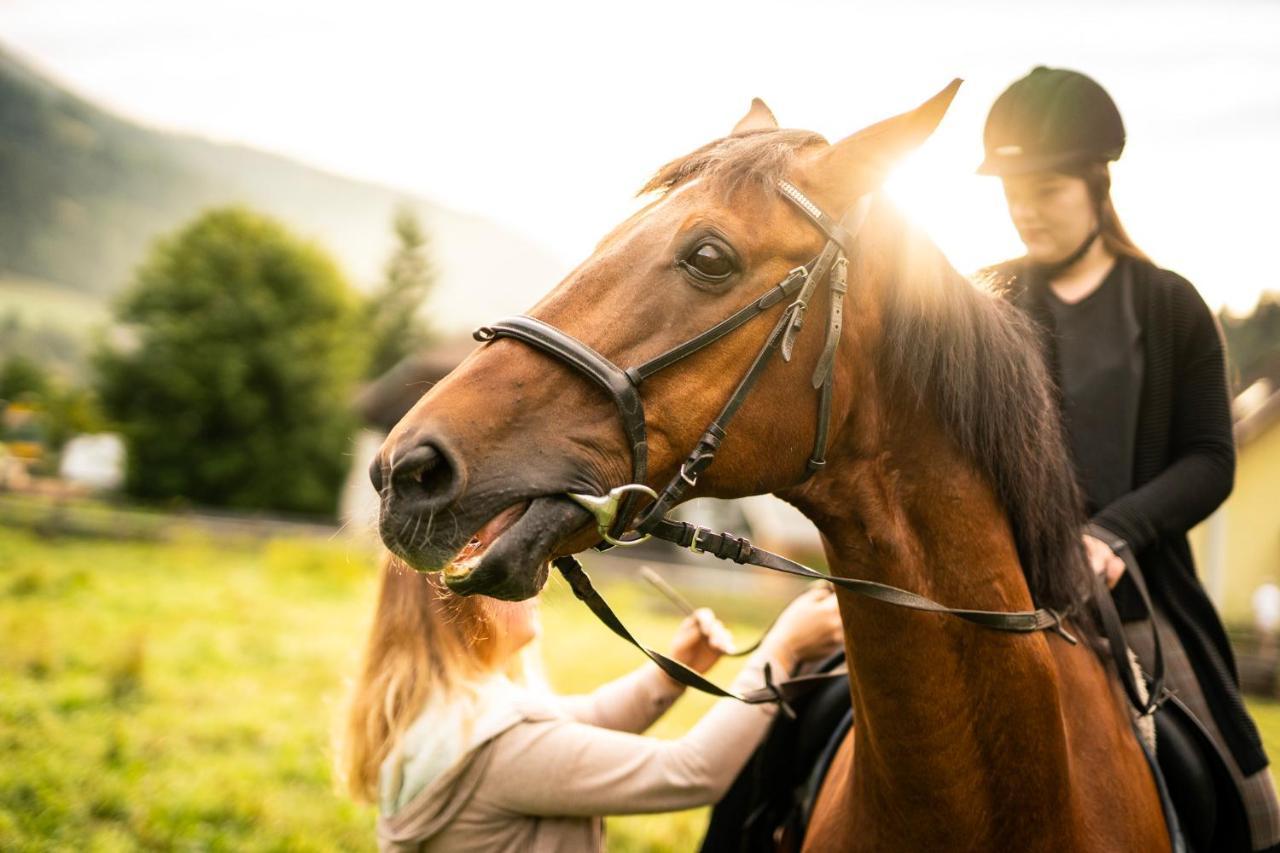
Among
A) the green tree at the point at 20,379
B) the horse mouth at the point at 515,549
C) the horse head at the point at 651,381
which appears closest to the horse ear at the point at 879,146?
the horse head at the point at 651,381

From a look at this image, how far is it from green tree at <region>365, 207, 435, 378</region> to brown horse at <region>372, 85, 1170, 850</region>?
57755 millimetres

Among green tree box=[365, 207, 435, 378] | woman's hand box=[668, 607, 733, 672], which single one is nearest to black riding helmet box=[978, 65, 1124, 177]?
woman's hand box=[668, 607, 733, 672]

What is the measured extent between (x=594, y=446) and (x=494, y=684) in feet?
5.13

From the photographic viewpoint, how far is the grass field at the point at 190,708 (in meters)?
5.15

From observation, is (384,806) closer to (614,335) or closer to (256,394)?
(614,335)

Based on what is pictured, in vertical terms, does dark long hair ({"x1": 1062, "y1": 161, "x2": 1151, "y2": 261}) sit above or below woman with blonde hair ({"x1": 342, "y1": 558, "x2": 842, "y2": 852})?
above

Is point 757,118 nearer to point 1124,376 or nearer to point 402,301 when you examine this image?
point 1124,376

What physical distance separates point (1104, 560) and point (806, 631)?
0.87 metres

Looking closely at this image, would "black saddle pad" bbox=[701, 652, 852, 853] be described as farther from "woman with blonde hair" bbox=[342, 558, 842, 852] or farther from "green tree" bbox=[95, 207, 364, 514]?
"green tree" bbox=[95, 207, 364, 514]

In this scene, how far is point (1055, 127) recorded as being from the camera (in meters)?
2.80

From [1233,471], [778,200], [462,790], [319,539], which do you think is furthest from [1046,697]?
[319,539]

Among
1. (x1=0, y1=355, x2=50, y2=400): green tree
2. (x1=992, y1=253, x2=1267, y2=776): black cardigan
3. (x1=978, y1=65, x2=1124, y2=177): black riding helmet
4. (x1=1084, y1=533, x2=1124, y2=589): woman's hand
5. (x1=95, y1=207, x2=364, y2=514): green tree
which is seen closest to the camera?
(x1=1084, y1=533, x2=1124, y2=589): woman's hand

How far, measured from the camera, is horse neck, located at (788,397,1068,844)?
1928 mm

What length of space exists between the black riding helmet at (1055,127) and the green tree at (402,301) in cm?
5707
